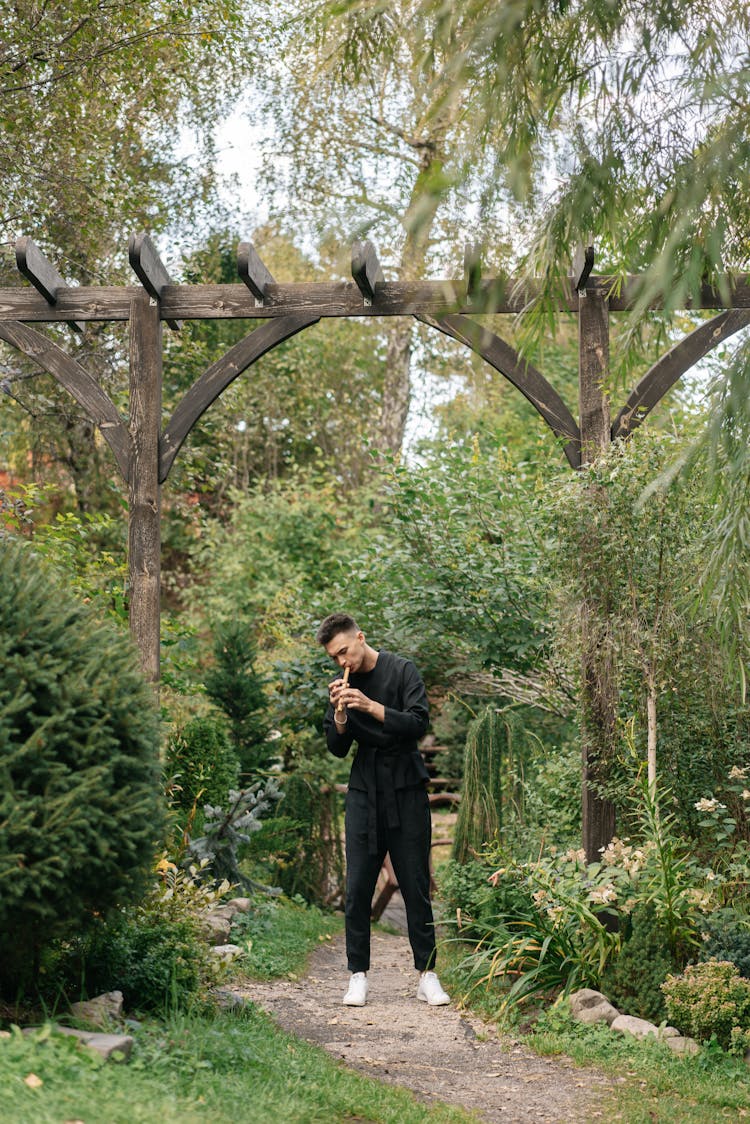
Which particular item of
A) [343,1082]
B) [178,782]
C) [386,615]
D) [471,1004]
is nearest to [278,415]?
[386,615]

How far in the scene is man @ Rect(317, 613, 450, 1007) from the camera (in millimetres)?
5062

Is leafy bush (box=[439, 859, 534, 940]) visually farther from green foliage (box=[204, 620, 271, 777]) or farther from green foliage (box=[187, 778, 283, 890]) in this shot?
green foliage (box=[204, 620, 271, 777])

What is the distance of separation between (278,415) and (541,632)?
971 cm

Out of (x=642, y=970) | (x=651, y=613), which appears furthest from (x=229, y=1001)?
(x=651, y=613)

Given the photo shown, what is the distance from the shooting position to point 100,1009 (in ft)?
12.1

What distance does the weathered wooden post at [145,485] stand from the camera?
6.42 m

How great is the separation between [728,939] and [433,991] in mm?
1315

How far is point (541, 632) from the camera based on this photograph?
25.7 feet

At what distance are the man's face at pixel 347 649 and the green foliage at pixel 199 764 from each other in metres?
2.27

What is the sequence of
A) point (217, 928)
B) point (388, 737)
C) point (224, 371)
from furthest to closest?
point (224, 371) → point (217, 928) → point (388, 737)

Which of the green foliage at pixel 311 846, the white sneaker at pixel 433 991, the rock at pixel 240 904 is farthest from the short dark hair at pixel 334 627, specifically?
the green foliage at pixel 311 846

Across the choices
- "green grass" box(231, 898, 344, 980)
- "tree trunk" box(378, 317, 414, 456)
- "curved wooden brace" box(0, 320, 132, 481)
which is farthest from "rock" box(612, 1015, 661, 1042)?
"tree trunk" box(378, 317, 414, 456)

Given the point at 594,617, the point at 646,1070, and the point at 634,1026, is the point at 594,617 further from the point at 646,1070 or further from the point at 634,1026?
the point at 646,1070

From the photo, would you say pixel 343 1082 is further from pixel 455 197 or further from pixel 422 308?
pixel 422 308
